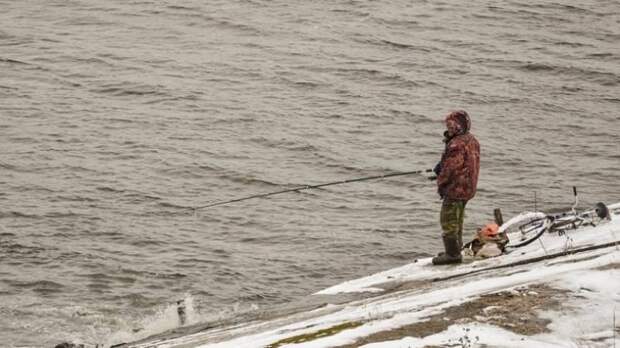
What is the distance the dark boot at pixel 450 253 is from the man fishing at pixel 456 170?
0.6 inches

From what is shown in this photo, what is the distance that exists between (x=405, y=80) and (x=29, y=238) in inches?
547

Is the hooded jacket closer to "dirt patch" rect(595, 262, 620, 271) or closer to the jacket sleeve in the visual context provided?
the jacket sleeve

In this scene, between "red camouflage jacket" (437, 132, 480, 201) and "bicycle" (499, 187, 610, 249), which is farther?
"bicycle" (499, 187, 610, 249)

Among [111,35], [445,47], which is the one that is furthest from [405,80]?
[111,35]

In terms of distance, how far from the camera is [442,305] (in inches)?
444

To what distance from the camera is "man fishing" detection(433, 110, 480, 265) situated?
46.9ft

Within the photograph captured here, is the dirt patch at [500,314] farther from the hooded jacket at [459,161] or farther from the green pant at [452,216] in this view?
the green pant at [452,216]

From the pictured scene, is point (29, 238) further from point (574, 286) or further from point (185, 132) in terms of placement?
→ point (574, 286)

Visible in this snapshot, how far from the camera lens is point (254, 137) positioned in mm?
27172

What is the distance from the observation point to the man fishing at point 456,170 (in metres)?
14.3

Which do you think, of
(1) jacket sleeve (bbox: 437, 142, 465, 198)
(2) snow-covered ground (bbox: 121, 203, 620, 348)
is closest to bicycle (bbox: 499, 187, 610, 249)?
(2) snow-covered ground (bbox: 121, 203, 620, 348)

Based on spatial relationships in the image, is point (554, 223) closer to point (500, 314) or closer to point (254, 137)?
point (500, 314)

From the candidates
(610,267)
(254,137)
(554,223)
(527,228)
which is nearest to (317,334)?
(610,267)

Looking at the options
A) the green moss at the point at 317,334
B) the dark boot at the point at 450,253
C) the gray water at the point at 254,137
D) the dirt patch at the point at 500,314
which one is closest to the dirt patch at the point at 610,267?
the dirt patch at the point at 500,314
